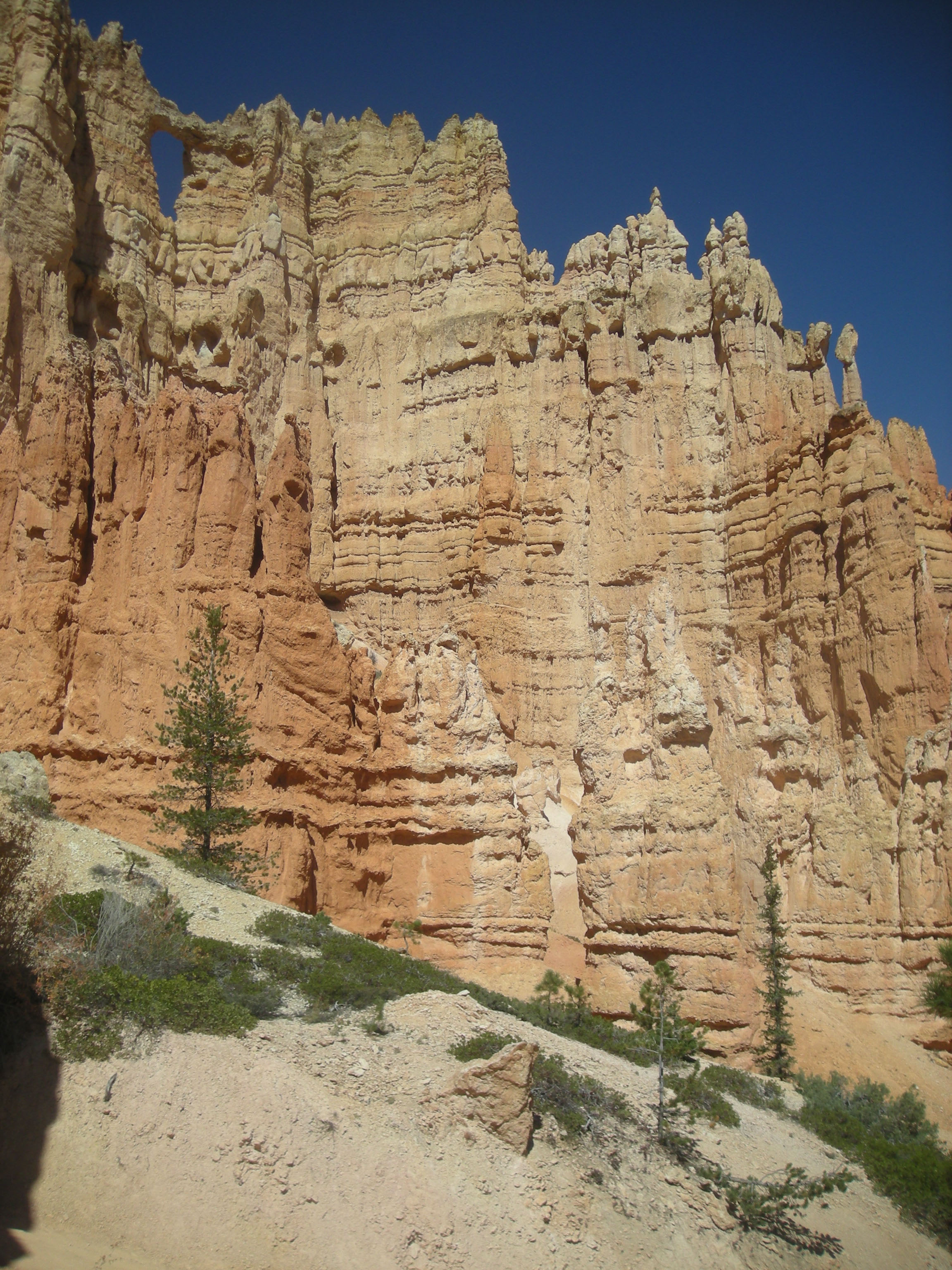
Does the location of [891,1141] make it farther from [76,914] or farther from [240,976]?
[76,914]

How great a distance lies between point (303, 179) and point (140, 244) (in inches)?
291

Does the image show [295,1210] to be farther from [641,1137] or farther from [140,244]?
[140,244]

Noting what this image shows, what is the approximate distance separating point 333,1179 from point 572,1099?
3.93 metres

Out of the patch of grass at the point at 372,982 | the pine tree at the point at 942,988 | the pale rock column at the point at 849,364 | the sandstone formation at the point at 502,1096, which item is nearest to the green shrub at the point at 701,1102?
the patch of grass at the point at 372,982

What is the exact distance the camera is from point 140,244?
3375cm

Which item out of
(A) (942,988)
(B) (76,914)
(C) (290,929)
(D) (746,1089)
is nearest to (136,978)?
(B) (76,914)

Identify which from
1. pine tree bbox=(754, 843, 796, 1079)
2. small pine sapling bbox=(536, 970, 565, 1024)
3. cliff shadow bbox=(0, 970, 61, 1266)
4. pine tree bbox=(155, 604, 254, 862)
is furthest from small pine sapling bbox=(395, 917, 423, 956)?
cliff shadow bbox=(0, 970, 61, 1266)

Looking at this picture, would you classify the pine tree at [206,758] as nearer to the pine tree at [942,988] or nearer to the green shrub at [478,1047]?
the green shrub at [478,1047]

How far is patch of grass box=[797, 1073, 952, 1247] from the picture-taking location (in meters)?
14.4

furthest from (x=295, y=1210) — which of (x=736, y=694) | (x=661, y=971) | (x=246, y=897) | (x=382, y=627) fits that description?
(x=382, y=627)

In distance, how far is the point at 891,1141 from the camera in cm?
1694

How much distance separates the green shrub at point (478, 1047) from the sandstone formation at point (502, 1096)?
0.74m

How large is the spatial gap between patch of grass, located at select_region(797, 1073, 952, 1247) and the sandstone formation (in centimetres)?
692

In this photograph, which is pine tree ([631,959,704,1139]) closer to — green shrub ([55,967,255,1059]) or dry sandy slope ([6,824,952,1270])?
dry sandy slope ([6,824,952,1270])
